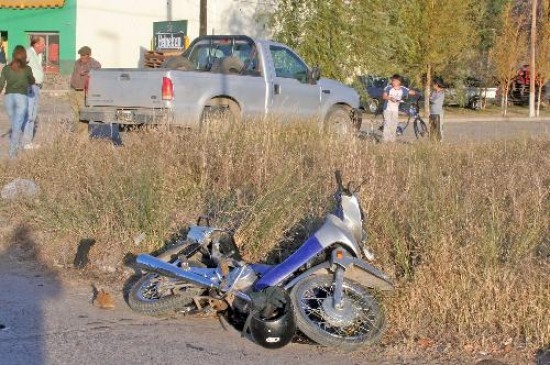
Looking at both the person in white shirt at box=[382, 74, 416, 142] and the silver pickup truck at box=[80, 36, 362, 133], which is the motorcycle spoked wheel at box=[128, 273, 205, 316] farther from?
the person in white shirt at box=[382, 74, 416, 142]

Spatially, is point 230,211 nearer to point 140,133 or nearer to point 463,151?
point 140,133

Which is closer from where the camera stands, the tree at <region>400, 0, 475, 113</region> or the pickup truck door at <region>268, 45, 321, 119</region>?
the pickup truck door at <region>268, 45, 321, 119</region>

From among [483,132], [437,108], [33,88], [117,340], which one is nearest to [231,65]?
[33,88]

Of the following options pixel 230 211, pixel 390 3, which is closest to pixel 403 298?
pixel 230 211

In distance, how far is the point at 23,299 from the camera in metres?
6.73

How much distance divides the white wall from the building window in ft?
4.64

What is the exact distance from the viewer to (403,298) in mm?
6133

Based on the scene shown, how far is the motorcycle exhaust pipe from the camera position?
6.16 meters

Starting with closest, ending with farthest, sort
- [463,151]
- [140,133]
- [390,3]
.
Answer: [140,133], [463,151], [390,3]

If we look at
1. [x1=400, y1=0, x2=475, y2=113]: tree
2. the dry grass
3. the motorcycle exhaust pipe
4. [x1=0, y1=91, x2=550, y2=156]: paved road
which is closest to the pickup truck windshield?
[x1=0, y1=91, x2=550, y2=156]: paved road

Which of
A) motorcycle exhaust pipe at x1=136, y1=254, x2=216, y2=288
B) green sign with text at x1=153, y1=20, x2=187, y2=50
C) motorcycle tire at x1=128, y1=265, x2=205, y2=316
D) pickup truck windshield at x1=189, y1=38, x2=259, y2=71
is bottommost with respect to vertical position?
motorcycle tire at x1=128, y1=265, x2=205, y2=316

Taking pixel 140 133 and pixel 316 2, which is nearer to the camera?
pixel 140 133

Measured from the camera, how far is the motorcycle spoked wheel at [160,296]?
6219 mm

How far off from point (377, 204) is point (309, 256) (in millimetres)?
1392
